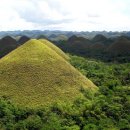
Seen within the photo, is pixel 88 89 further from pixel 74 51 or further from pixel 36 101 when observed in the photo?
pixel 74 51

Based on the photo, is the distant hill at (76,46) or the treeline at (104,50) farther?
the distant hill at (76,46)

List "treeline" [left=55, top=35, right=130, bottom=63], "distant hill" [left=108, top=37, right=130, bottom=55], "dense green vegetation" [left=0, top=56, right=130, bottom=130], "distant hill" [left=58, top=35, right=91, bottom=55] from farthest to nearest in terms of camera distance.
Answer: "distant hill" [left=58, top=35, right=91, bottom=55], "distant hill" [left=108, top=37, right=130, bottom=55], "treeline" [left=55, top=35, right=130, bottom=63], "dense green vegetation" [left=0, top=56, right=130, bottom=130]

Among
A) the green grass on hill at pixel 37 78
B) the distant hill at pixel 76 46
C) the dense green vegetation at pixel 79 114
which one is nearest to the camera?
the dense green vegetation at pixel 79 114

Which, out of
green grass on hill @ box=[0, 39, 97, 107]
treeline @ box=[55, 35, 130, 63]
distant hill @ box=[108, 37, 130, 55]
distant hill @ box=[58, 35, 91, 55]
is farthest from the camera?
distant hill @ box=[58, 35, 91, 55]

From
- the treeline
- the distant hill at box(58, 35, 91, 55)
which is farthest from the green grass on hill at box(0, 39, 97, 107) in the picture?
the distant hill at box(58, 35, 91, 55)

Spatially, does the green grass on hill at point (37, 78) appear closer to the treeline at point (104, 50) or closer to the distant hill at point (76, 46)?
the treeline at point (104, 50)

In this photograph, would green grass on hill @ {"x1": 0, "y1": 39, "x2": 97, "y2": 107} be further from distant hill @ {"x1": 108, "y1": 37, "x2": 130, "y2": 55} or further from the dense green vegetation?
distant hill @ {"x1": 108, "y1": 37, "x2": 130, "y2": 55}

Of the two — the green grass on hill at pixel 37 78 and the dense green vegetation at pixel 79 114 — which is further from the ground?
the green grass on hill at pixel 37 78

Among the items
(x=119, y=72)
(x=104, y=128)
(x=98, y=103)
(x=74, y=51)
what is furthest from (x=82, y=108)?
(x=74, y=51)

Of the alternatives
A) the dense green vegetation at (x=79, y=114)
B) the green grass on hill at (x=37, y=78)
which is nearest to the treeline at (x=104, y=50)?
the green grass on hill at (x=37, y=78)

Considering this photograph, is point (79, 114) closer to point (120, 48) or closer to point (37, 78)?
point (37, 78)
